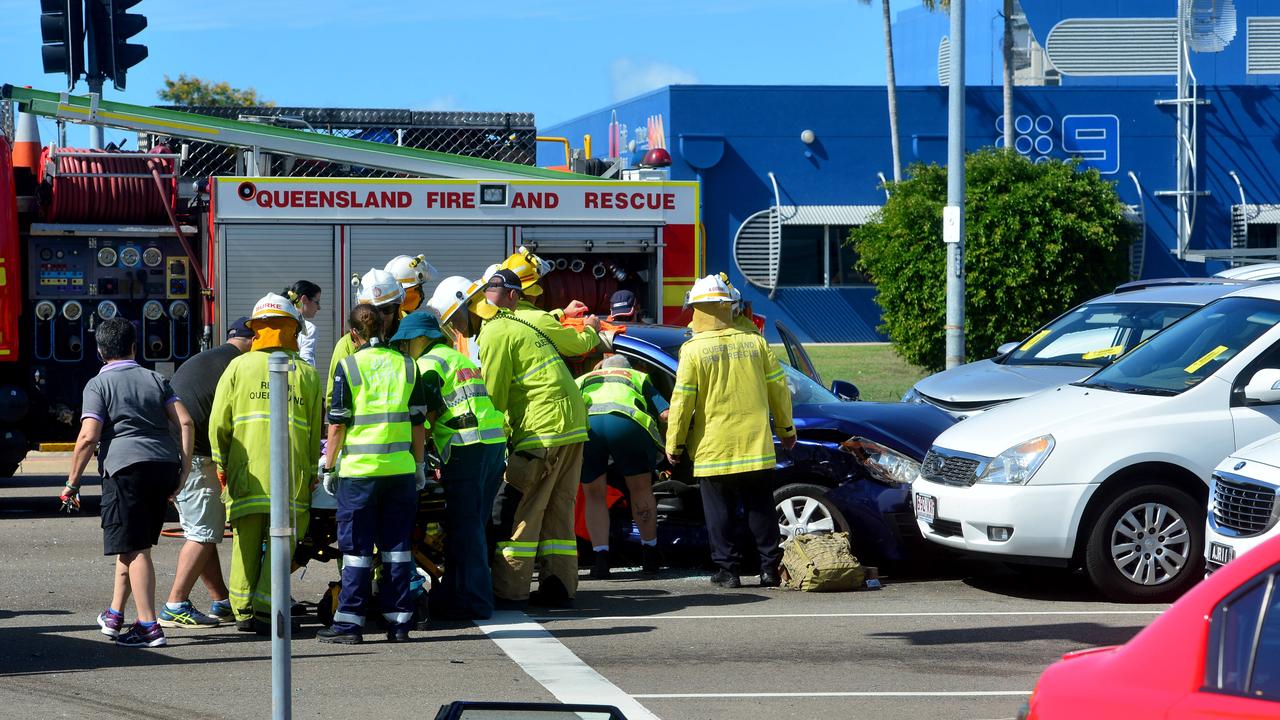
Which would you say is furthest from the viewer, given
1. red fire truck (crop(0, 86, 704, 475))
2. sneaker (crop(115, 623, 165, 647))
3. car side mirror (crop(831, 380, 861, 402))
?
red fire truck (crop(0, 86, 704, 475))

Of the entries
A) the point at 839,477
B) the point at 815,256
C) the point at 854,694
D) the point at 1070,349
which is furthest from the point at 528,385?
the point at 815,256

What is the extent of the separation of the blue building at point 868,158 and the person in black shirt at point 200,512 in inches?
954

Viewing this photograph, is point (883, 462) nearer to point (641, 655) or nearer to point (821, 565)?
point (821, 565)

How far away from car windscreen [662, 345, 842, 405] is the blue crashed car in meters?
0.02

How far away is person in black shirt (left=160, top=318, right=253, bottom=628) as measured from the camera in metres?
8.19

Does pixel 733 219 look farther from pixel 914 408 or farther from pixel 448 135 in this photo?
pixel 914 408

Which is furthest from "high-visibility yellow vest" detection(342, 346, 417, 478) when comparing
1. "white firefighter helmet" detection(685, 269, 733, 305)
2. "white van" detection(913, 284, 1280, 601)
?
"white van" detection(913, 284, 1280, 601)

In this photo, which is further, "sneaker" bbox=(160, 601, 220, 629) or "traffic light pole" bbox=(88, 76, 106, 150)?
"traffic light pole" bbox=(88, 76, 106, 150)

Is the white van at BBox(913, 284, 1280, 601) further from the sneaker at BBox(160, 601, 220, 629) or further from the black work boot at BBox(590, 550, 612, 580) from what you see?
the sneaker at BBox(160, 601, 220, 629)

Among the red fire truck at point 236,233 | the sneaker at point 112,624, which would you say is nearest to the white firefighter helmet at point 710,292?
the sneaker at point 112,624

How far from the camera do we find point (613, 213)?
1371 cm

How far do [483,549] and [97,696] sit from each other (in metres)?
2.26

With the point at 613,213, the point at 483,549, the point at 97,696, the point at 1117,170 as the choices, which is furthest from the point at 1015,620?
the point at 1117,170

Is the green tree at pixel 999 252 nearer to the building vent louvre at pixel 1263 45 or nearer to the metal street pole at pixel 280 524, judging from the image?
the building vent louvre at pixel 1263 45
